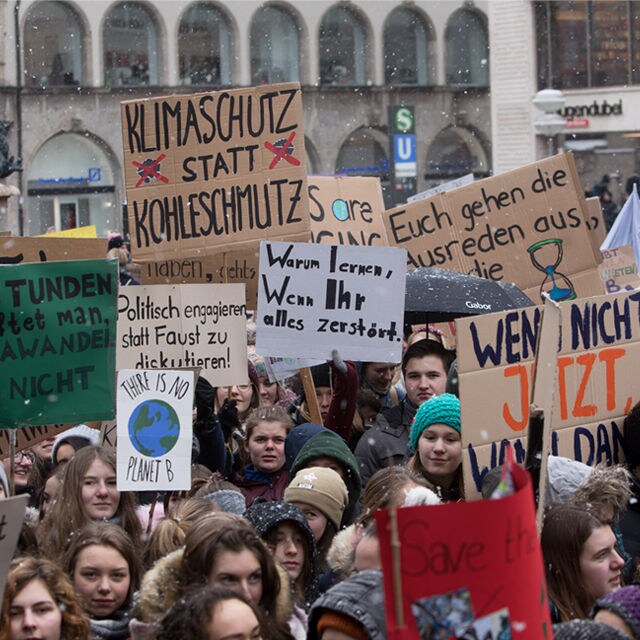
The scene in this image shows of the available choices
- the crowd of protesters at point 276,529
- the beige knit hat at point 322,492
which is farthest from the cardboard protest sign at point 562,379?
the beige knit hat at point 322,492

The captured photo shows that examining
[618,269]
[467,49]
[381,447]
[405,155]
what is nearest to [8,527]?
[381,447]

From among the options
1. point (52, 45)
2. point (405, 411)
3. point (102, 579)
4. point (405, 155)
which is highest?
point (52, 45)

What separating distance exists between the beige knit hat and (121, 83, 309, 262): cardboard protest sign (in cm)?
232

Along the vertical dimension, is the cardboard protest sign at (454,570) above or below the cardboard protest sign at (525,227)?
below

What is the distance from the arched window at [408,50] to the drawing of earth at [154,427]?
35.6m

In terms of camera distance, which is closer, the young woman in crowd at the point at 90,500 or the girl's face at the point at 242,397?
the young woman in crowd at the point at 90,500

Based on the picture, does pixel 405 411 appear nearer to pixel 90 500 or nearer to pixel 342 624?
pixel 90 500

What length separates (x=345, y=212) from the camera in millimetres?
9953

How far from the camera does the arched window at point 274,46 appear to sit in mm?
39125

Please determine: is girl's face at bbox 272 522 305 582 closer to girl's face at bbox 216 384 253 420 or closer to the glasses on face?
the glasses on face

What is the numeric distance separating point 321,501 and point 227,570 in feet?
4.07

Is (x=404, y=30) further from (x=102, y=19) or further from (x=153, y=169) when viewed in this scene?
(x=153, y=169)

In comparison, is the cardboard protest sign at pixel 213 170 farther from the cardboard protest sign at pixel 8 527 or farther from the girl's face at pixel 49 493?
the cardboard protest sign at pixel 8 527

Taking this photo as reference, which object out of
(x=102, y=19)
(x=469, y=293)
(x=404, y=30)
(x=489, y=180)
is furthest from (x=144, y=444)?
(x=404, y=30)
